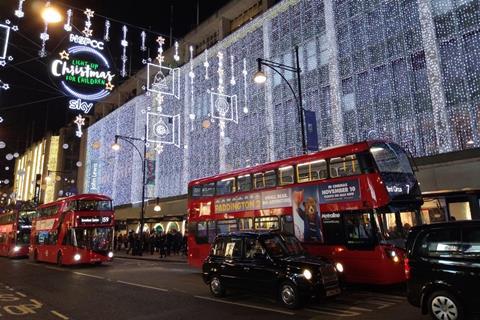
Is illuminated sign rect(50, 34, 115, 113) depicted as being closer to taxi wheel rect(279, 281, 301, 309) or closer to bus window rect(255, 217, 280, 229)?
bus window rect(255, 217, 280, 229)

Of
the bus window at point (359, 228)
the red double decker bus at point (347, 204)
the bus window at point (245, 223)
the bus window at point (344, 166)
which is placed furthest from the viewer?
the bus window at point (245, 223)

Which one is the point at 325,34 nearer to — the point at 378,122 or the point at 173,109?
the point at 378,122

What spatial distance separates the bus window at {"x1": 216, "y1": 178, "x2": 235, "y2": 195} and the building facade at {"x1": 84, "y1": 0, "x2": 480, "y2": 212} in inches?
317

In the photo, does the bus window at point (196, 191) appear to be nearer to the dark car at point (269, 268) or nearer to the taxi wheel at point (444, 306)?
the dark car at point (269, 268)

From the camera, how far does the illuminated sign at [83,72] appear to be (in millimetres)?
12758

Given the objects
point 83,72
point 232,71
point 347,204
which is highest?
point 232,71

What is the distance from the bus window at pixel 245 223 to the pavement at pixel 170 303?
2499 mm

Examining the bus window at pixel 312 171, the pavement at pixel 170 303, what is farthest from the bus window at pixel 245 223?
the bus window at pixel 312 171

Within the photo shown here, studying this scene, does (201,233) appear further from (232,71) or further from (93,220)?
(232,71)

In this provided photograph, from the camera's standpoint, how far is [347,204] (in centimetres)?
1130

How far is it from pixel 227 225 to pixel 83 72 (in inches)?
289

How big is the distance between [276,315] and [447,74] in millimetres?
13632

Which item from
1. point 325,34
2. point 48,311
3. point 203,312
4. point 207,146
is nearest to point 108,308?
point 48,311

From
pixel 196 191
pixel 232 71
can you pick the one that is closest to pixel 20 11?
pixel 196 191
